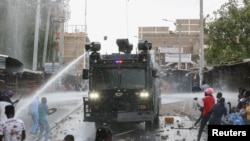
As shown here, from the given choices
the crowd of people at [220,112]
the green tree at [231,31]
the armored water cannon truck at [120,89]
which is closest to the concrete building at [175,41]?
the green tree at [231,31]

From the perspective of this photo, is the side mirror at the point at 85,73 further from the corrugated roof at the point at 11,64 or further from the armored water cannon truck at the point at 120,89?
the corrugated roof at the point at 11,64

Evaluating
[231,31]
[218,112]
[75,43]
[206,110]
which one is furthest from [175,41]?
[218,112]

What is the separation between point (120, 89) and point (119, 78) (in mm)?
410

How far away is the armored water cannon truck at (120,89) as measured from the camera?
1503cm

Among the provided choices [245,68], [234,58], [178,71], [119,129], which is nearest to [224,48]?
[234,58]

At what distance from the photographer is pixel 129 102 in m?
15.0

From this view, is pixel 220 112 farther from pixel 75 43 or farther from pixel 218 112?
pixel 75 43

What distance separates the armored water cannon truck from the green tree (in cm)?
2042

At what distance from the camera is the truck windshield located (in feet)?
49.6

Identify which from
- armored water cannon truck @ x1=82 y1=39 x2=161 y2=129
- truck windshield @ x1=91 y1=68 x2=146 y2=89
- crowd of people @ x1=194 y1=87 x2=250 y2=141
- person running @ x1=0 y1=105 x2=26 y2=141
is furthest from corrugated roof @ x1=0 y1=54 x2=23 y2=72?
person running @ x1=0 y1=105 x2=26 y2=141

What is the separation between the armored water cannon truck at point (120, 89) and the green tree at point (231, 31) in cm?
2042

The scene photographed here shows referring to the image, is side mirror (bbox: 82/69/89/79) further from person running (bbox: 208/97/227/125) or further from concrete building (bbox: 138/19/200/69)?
concrete building (bbox: 138/19/200/69)

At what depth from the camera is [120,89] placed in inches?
590

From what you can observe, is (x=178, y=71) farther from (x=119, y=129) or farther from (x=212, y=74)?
(x=119, y=129)
